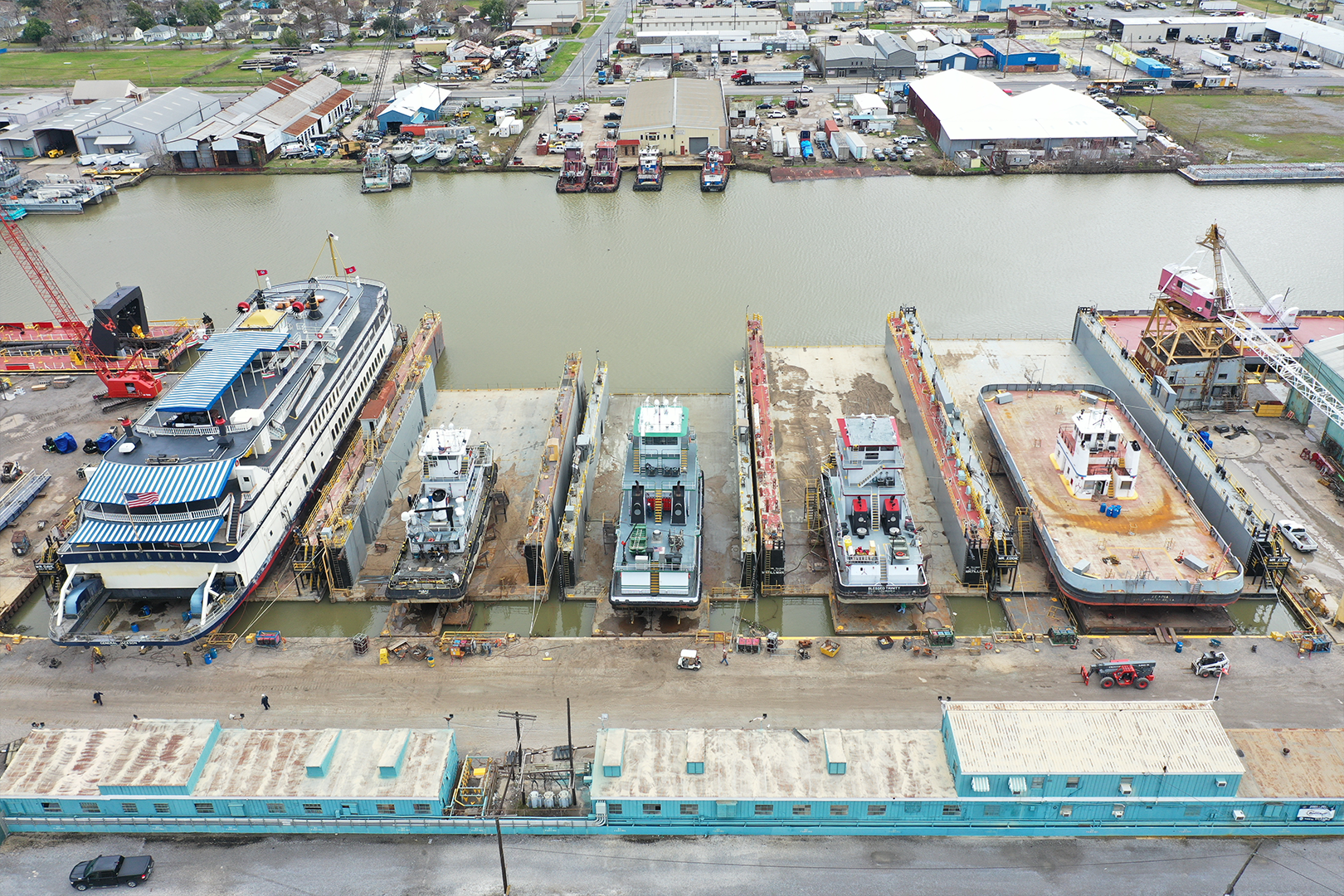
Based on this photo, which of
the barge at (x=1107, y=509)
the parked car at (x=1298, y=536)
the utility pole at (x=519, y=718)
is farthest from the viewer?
the parked car at (x=1298, y=536)

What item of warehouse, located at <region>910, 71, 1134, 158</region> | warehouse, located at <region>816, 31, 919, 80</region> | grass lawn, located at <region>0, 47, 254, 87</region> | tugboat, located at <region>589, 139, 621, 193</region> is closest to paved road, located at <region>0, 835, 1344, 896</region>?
tugboat, located at <region>589, 139, 621, 193</region>

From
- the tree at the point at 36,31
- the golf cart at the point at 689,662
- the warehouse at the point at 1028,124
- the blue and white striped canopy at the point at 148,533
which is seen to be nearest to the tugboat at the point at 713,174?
the warehouse at the point at 1028,124

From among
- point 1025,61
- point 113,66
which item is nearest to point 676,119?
point 1025,61

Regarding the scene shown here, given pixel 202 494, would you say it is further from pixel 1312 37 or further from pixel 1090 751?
pixel 1312 37

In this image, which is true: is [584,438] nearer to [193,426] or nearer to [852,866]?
[193,426]

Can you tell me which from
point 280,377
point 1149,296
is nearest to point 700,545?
point 280,377

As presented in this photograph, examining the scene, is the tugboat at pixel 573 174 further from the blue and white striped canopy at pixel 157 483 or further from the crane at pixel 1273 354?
the blue and white striped canopy at pixel 157 483
